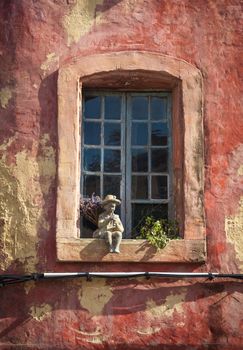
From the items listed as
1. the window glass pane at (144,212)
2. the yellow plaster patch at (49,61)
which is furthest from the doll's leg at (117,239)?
the yellow plaster patch at (49,61)

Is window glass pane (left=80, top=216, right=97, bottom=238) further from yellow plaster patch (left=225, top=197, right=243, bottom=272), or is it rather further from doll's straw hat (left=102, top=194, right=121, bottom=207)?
yellow plaster patch (left=225, top=197, right=243, bottom=272)

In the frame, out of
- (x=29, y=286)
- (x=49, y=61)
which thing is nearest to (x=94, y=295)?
(x=29, y=286)

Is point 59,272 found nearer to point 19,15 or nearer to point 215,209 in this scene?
point 215,209

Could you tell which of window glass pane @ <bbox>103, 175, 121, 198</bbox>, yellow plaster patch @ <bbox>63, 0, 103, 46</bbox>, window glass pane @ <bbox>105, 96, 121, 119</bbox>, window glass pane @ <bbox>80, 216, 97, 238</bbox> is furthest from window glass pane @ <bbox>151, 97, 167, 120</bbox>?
window glass pane @ <bbox>80, 216, 97, 238</bbox>

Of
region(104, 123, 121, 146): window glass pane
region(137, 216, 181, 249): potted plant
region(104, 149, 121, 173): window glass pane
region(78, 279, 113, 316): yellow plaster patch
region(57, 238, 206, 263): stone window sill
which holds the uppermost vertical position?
region(104, 123, 121, 146): window glass pane

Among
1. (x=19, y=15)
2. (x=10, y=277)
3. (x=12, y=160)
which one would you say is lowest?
(x=10, y=277)

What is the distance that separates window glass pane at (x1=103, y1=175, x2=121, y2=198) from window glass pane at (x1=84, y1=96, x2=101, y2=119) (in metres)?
0.73

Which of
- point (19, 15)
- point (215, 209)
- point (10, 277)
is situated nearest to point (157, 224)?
point (215, 209)

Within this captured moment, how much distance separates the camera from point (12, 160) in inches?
325

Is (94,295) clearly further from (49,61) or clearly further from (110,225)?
(49,61)

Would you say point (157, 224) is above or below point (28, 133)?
below

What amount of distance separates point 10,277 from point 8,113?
1805 mm

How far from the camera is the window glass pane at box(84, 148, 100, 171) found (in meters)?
8.55

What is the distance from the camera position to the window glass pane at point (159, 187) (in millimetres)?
8500
